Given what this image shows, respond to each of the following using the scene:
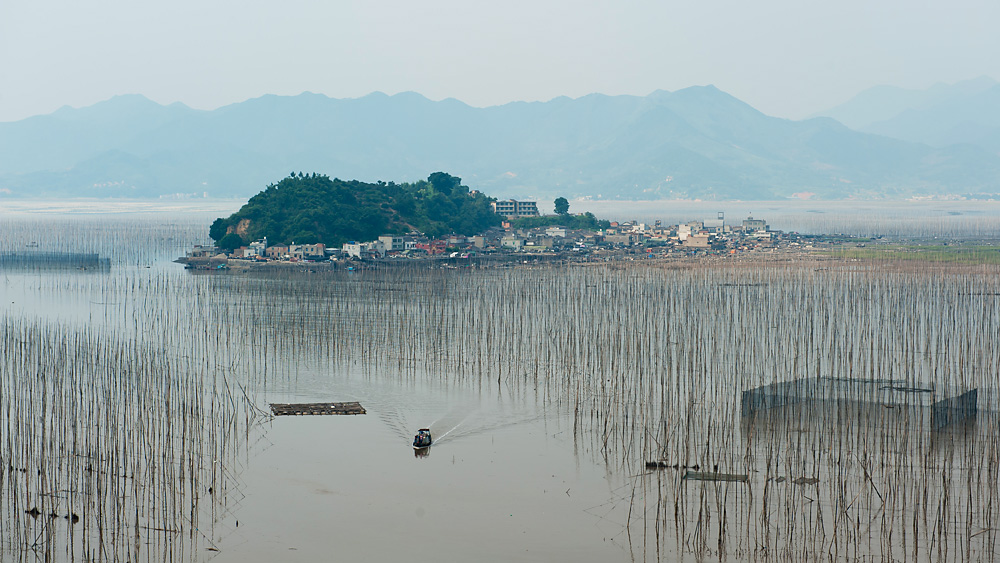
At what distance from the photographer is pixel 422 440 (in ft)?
66.6

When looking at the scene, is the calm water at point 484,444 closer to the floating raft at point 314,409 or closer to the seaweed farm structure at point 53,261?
the floating raft at point 314,409

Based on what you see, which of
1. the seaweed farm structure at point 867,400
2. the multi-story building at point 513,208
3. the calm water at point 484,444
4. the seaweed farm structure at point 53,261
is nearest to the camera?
the calm water at point 484,444

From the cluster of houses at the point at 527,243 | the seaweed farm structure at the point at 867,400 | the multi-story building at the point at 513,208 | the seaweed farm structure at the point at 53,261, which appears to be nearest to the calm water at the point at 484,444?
the seaweed farm structure at the point at 867,400

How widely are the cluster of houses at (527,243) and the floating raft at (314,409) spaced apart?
1934 inches

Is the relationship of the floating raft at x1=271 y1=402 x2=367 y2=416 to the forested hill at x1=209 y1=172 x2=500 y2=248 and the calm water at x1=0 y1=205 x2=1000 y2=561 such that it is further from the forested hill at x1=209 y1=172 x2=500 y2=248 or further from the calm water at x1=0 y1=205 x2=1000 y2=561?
the forested hill at x1=209 y1=172 x2=500 y2=248

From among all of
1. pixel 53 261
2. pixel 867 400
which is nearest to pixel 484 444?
pixel 867 400

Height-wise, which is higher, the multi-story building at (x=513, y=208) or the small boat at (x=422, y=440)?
the multi-story building at (x=513, y=208)

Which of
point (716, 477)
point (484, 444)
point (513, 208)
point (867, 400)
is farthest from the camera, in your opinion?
point (513, 208)

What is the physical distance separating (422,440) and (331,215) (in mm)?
62654

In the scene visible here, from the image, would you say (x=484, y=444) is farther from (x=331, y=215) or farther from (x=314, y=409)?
(x=331, y=215)

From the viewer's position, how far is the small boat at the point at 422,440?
2031cm

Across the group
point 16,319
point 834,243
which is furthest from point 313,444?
point 834,243

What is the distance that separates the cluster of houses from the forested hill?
1.91 meters

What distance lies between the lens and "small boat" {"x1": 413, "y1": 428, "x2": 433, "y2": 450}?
66.6 ft
